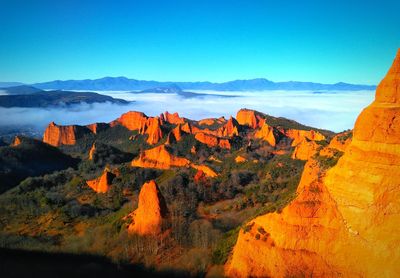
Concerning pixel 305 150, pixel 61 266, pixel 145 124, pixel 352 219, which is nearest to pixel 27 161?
pixel 145 124

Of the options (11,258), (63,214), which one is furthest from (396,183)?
(63,214)

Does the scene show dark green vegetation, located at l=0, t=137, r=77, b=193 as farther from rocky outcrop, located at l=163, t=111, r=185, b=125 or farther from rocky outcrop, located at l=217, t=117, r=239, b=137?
rocky outcrop, located at l=163, t=111, r=185, b=125

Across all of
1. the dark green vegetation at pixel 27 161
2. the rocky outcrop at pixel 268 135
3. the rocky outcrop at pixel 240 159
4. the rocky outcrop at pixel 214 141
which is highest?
the rocky outcrop at pixel 268 135

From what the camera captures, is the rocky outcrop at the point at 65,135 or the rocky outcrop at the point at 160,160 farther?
the rocky outcrop at the point at 65,135

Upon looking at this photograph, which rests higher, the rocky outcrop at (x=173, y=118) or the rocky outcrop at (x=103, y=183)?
the rocky outcrop at (x=173, y=118)

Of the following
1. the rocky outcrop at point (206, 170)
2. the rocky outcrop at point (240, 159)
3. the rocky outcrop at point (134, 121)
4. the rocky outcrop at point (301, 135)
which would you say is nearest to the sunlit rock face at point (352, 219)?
the rocky outcrop at point (206, 170)

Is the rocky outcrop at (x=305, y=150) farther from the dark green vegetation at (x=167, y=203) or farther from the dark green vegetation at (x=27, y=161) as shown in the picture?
the dark green vegetation at (x=27, y=161)

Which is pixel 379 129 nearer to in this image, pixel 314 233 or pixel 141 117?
pixel 314 233
